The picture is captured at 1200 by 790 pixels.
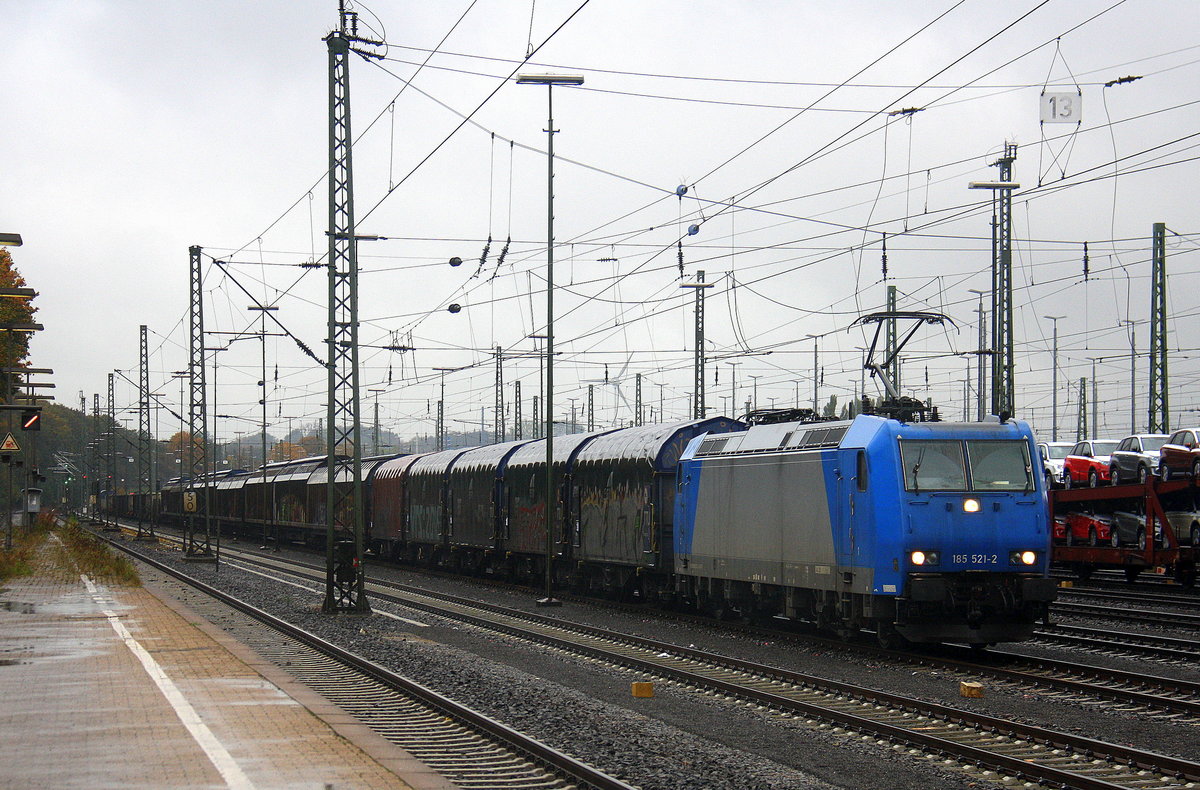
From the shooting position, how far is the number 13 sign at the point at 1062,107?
73.1 ft

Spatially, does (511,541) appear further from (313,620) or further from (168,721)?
(168,721)

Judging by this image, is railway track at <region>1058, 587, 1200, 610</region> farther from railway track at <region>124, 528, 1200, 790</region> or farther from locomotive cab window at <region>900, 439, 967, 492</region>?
railway track at <region>124, 528, 1200, 790</region>

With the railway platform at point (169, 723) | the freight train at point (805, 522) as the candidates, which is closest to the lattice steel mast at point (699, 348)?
the freight train at point (805, 522)

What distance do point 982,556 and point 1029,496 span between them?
47.4 inches

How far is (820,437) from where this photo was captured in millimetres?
19625

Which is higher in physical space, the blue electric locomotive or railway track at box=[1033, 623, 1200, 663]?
the blue electric locomotive

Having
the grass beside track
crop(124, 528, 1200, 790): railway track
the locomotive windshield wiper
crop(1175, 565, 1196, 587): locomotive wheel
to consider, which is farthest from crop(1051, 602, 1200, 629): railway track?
the grass beside track

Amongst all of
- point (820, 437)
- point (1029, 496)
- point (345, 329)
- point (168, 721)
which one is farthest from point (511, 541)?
point (168, 721)

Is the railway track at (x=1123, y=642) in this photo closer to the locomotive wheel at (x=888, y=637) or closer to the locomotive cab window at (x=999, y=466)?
the locomotive wheel at (x=888, y=637)

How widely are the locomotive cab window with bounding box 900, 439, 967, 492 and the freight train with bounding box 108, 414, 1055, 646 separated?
0.02 metres

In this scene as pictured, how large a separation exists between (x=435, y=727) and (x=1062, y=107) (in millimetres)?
15756

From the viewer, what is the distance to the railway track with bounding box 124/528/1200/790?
1020 centimetres

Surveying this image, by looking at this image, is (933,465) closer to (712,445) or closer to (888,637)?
(888,637)

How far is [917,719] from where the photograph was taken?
12.8 meters
